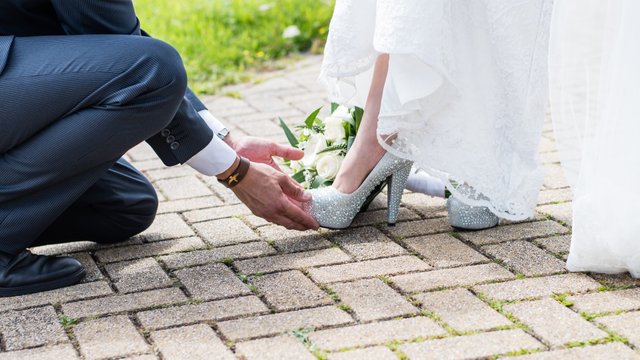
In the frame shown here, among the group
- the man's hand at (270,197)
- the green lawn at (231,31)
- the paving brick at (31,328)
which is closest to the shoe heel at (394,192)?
the man's hand at (270,197)

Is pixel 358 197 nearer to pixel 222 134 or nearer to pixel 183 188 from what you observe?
pixel 222 134

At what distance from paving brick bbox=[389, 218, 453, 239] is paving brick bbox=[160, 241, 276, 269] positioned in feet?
1.21

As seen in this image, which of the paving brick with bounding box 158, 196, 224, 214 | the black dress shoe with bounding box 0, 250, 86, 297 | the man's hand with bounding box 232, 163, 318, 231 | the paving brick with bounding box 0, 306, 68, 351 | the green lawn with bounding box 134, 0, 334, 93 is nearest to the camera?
the paving brick with bounding box 0, 306, 68, 351

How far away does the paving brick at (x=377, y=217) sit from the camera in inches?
Result: 121

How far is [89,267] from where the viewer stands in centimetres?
280

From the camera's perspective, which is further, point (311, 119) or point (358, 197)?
point (311, 119)

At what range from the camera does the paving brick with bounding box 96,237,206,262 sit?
2.88 metres

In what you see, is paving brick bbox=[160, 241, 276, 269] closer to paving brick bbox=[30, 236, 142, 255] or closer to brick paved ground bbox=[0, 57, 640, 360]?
brick paved ground bbox=[0, 57, 640, 360]

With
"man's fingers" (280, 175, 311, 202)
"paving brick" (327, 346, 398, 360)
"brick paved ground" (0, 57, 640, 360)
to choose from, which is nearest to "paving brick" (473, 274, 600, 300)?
"brick paved ground" (0, 57, 640, 360)

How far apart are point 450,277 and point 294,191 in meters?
0.56

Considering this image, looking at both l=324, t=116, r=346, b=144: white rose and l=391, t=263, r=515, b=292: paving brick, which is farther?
l=324, t=116, r=346, b=144: white rose

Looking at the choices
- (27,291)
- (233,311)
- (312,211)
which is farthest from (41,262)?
(312,211)

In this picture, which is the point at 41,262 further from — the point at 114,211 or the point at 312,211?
the point at 312,211

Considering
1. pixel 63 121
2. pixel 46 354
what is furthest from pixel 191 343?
pixel 63 121
